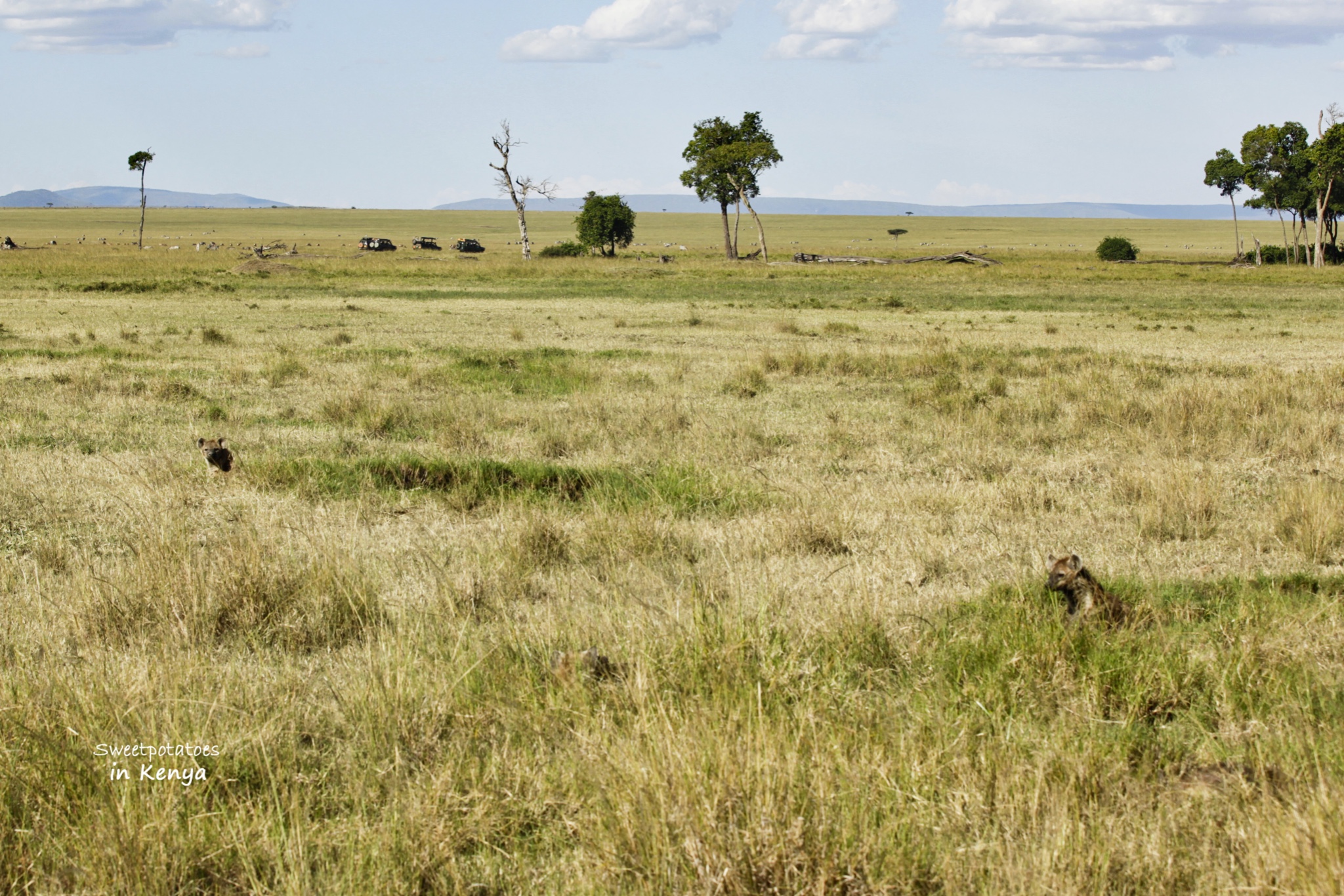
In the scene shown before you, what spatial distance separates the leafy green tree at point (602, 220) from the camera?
76062 millimetres

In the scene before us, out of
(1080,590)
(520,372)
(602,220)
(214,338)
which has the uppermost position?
(602,220)

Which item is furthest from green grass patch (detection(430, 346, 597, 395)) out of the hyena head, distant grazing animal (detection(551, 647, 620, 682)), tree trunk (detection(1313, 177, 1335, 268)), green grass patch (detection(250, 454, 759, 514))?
tree trunk (detection(1313, 177, 1335, 268))

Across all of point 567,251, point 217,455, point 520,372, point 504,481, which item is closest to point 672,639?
point 504,481

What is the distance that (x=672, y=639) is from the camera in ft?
14.3

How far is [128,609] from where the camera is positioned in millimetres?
4957

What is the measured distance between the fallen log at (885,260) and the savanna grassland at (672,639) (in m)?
49.4

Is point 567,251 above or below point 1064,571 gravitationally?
above

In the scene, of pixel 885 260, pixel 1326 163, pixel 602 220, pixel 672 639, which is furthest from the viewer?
pixel 602 220

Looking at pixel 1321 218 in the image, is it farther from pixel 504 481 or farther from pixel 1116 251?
pixel 504 481

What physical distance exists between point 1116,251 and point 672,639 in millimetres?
74841

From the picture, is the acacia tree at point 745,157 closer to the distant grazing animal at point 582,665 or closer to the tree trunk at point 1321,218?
the tree trunk at point 1321,218

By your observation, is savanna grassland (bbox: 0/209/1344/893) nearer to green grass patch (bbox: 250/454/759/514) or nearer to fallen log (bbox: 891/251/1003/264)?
green grass patch (bbox: 250/454/759/514)

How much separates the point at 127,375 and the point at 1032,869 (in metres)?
15.1

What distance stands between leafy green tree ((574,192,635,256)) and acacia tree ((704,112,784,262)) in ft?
31.4
